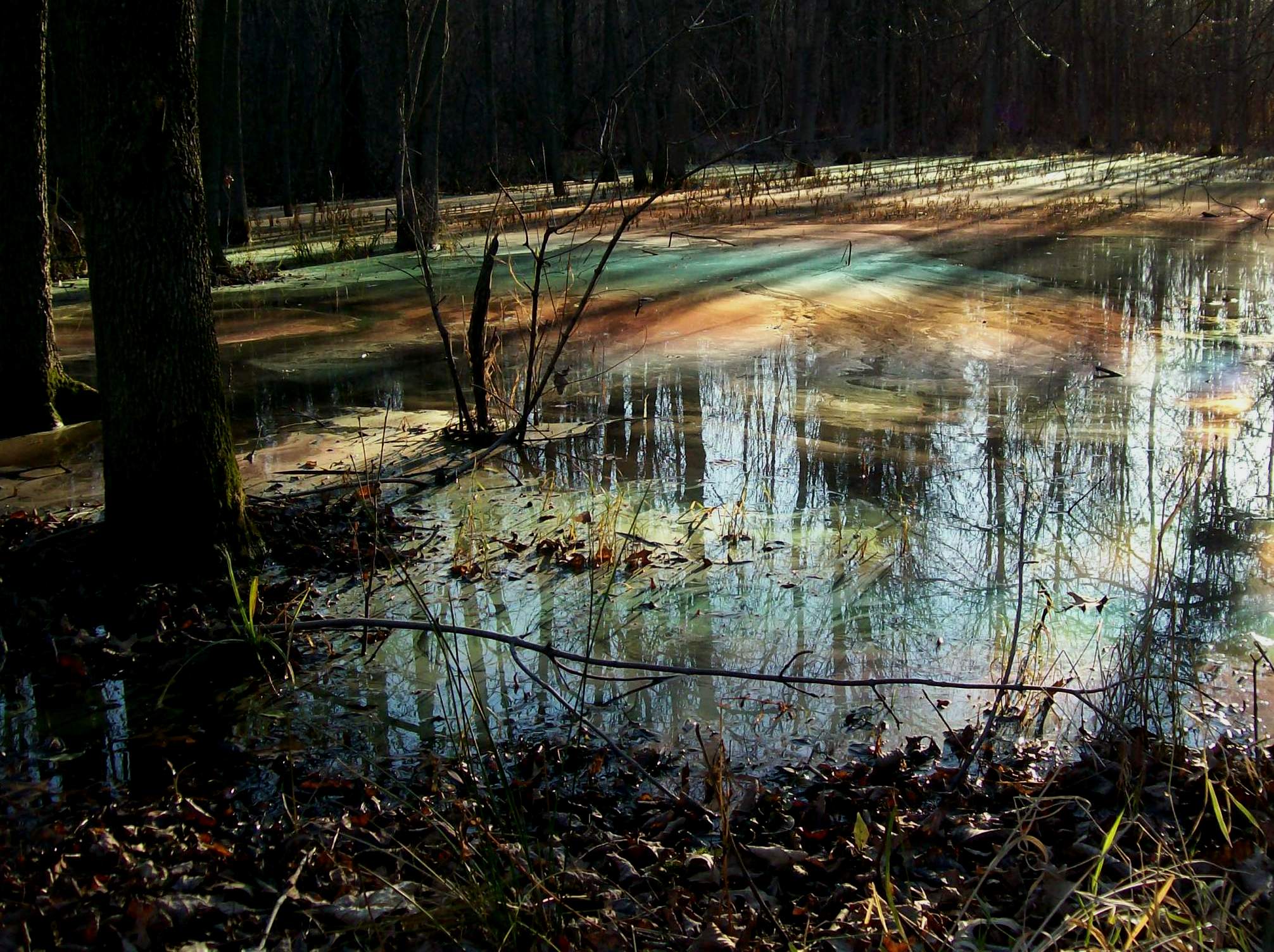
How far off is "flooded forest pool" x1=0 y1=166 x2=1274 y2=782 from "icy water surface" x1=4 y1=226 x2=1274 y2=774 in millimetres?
Result: 21

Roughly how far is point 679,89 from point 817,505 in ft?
57.3

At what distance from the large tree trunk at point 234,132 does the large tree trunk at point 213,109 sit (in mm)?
1647

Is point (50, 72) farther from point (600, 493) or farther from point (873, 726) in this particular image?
point (873, 726)

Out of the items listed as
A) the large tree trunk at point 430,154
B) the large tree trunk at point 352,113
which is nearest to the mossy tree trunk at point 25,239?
the large tree trunk at point 430,154

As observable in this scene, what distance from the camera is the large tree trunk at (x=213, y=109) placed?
13.3m

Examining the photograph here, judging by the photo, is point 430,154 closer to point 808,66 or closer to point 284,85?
point 284,85

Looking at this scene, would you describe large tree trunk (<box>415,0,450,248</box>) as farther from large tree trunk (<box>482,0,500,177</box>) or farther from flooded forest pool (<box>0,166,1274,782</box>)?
large tree trunk (<box>482,0,500,177</box>)

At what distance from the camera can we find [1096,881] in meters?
2.51

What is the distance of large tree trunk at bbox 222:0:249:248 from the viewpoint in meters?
15.8

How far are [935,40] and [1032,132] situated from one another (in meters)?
33.9

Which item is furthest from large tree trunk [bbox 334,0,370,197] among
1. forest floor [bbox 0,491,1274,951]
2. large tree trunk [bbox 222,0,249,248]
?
forest floor [bbox 0,491,1274,951]

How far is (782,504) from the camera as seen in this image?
20.2 feet

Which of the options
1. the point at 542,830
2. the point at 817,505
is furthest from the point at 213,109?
the point at 542,830

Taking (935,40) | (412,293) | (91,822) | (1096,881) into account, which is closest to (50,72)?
(412,293)
